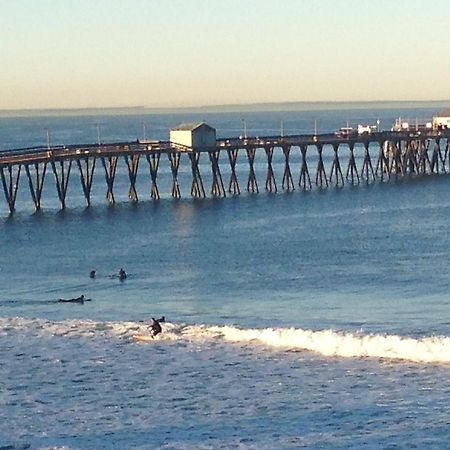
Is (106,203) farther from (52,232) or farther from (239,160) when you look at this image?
(239,160)

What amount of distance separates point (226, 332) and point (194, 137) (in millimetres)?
44514

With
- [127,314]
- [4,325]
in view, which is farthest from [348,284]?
[4,325]

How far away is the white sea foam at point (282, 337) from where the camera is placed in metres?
30.7

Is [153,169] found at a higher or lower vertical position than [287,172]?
higher

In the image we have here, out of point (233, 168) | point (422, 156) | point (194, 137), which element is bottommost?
point (422, 156)

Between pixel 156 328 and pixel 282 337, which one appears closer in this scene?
pixel 282 337

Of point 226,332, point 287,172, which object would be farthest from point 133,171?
point 226,332

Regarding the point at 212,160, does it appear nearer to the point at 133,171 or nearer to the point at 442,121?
the point at 133,171

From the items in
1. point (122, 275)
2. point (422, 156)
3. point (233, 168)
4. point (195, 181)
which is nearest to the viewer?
point (122, 275)

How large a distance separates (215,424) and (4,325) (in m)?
12.4

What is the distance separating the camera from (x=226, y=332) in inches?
1336

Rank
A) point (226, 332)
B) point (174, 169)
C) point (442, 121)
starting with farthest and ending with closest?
point (442, 121)
point (174, 169)
point (226, 332)

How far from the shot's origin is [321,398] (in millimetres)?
26531

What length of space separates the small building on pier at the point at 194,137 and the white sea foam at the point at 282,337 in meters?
41.3
